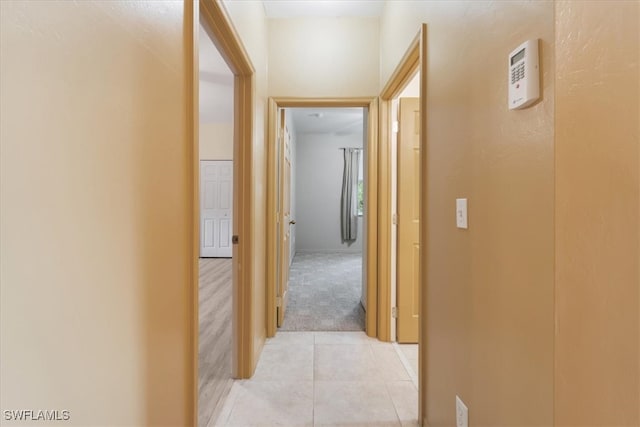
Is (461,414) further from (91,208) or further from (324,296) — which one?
(324,296)

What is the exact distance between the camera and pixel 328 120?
592 centimetres

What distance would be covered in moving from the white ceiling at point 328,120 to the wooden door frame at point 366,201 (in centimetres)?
246

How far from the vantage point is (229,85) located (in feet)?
13.5

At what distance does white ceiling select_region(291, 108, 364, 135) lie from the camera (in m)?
5.31

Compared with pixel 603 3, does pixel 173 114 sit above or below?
below

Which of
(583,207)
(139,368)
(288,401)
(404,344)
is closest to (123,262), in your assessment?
(139,368)

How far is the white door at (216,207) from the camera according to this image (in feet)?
20.3

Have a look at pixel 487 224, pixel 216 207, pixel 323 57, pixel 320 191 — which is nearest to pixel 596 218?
pixel 487 224

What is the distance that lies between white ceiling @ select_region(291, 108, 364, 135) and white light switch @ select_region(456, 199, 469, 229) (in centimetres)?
404

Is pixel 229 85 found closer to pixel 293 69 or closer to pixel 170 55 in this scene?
pixel 293 69

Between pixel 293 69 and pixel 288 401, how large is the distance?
8.03 ft

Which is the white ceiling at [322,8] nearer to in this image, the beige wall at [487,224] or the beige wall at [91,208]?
the beige wall at [487,224]

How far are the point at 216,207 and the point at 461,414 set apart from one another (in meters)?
5.78

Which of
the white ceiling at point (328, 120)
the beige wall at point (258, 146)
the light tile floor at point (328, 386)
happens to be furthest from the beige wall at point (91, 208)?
the white ceiling at point (328, 120)
